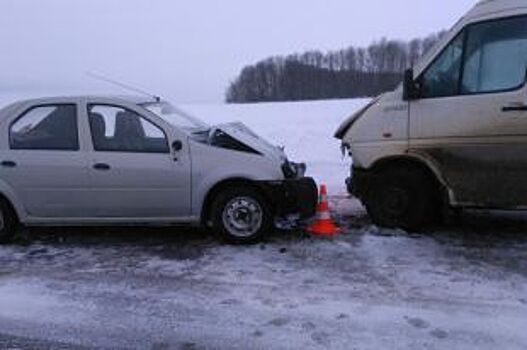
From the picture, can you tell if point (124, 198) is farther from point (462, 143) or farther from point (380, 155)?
point (462, 143)

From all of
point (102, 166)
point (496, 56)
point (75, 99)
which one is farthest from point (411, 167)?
point (75, 99)

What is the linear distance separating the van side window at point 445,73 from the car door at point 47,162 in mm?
3728

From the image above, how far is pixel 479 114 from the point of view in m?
8.04

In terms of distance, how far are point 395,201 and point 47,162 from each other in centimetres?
379

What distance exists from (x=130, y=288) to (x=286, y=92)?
7262cm

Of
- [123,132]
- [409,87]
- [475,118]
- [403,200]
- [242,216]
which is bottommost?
[242,216]

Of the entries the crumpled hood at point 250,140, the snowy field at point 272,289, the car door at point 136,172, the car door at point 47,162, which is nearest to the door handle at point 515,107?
the snowy field at point 272,289

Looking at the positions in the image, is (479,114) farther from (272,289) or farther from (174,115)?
(174,115)

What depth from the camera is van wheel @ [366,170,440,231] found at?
8.65 meters

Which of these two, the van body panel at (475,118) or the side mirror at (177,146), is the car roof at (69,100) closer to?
the side mirror at (177,146)

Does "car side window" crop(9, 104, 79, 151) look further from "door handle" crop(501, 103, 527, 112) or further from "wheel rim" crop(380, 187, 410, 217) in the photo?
"door handle" crop(501, 103, 527, 112)

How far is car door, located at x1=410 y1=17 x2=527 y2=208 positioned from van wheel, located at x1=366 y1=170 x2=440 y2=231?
1.14 ft

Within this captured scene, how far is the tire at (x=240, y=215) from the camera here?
8258 millimetres

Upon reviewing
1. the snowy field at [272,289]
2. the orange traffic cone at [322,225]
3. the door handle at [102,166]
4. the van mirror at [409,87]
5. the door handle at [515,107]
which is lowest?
the snowy field at [272,289]
